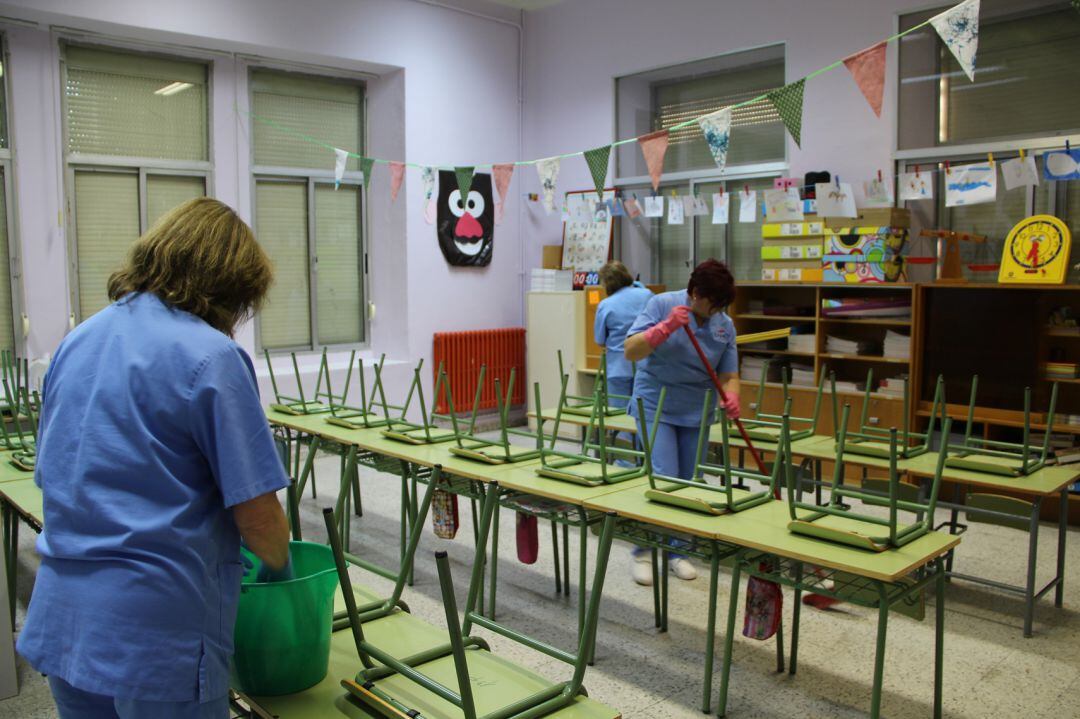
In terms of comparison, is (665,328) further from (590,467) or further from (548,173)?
(548,173)

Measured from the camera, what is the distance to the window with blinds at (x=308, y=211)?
7184 mm

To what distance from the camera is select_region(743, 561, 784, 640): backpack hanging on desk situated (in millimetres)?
2656

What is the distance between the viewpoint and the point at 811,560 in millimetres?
2387

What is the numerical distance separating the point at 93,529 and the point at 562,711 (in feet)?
3.00

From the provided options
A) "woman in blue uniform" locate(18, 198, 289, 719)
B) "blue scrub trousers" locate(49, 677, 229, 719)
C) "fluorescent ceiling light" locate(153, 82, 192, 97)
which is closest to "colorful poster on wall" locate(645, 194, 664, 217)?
"fluorescent ceiling light" locate(153, 82, 192, 97)

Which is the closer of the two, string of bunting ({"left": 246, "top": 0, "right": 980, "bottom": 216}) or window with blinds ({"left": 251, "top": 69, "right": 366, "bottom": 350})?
string of bunting ({"left": 246, "top": 0, "right": 980, "bottom": 216})

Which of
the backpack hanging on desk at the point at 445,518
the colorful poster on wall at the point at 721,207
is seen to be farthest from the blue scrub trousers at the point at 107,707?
the colorful poster on wall at the point at 721,207

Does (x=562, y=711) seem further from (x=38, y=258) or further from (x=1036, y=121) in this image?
(x=38, y=258)

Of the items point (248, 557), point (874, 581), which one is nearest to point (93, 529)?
point (248, 557)

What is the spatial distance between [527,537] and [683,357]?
119cm

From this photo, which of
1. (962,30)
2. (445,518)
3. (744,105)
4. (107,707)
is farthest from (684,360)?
(107,707)

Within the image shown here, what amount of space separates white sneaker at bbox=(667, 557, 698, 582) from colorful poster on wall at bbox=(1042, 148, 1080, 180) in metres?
3.05

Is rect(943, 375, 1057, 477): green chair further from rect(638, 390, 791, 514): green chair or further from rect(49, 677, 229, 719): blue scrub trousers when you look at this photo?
rect(49, 677, 229, 719): blue scrub trousers

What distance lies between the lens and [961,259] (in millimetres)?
5707
